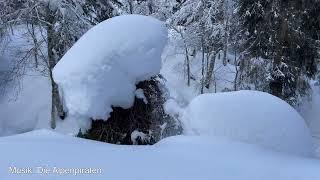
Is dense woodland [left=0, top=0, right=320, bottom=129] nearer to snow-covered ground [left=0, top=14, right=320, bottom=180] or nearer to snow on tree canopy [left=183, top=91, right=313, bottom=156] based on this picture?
snow on tree canopy [left=183, top=91, right=313, bottom=156]

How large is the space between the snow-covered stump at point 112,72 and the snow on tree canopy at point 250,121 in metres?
1.62

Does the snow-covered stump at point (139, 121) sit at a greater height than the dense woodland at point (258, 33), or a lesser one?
lesser

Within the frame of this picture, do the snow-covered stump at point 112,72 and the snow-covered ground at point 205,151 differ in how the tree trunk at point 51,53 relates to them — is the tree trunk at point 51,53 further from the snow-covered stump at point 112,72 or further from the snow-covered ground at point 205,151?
the snow-covered ground at point 205,151

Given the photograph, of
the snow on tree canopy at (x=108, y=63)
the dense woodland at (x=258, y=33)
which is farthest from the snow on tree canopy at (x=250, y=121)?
the dense woodland at (x=258, y=33)

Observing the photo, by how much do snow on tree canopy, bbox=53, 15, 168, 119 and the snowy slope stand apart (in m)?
1.69

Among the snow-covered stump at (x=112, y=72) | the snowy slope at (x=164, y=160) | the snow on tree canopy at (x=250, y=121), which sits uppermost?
the snow-covered stump at (x=112, y=72)

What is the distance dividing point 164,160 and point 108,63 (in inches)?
106

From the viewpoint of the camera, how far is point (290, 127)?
483 cm

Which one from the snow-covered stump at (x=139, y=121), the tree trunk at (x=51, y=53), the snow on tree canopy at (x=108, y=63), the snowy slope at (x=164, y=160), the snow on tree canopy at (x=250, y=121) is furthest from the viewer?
the tree trunk at (x=51, y=53)

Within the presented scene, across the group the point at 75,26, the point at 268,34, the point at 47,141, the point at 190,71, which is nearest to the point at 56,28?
the point at 75,26

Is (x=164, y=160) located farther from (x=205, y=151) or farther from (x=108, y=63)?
(x=108, y=63)

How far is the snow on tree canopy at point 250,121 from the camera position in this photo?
15.3ft

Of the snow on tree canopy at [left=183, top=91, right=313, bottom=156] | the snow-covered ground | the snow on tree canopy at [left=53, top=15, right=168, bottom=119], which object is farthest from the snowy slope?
the snow on tree canopy at [left=53, top=15, right=168, bottom=119]

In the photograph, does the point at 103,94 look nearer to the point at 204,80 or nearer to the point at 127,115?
the point at 127,115
